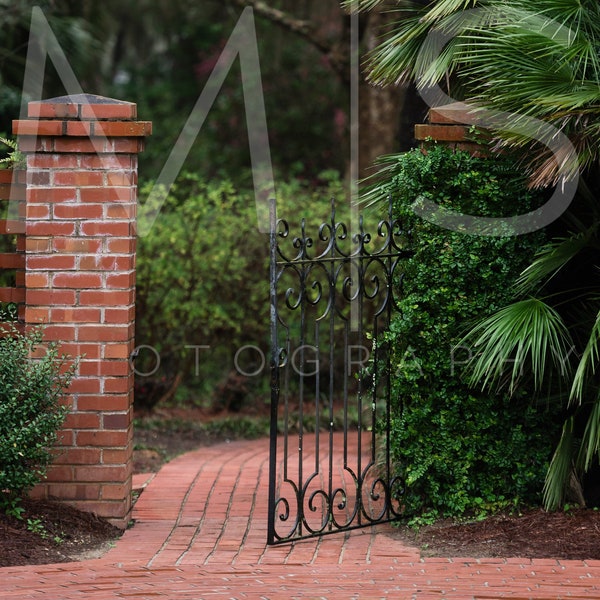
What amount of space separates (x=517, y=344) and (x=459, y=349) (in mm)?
336

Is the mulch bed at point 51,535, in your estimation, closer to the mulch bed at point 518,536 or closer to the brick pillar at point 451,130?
the mulch bed at point 518,536

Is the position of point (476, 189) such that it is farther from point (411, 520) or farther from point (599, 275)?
point (411, 520)

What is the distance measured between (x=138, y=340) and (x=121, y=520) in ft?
14.6

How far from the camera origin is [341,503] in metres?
5.95

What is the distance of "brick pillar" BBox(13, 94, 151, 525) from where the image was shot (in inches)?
207

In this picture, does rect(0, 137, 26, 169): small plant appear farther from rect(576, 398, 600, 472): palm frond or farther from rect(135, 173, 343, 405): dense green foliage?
rect(135, 173, 343, 405): dense green foliage

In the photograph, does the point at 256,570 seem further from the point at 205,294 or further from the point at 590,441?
the point at 205,294

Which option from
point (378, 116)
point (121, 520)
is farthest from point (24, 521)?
point (378, 116)

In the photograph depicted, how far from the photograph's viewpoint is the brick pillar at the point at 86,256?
5.25 meters

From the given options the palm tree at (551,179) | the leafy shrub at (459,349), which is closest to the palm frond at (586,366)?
the palm tree at (551,179)

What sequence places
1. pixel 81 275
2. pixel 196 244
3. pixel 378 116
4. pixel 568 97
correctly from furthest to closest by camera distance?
1. pixel 378 116
2. pixel 196 244
3. pixel 81 275
4. pixel 568 97

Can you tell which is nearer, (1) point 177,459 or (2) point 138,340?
(1) point 177,459

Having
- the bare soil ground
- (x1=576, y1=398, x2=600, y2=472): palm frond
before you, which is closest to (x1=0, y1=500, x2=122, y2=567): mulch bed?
the bare soil ground

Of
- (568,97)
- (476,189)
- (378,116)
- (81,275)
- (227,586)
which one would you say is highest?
(378,116)
